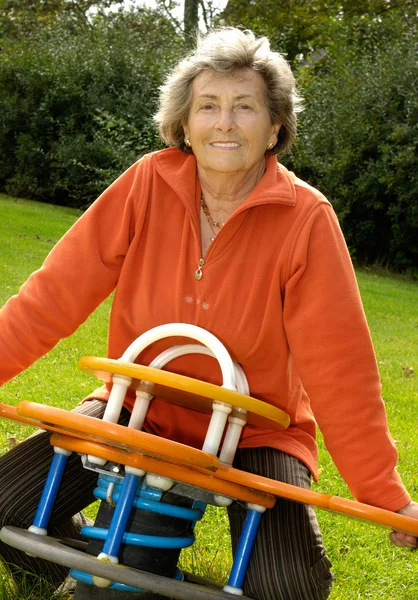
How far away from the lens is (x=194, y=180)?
9.85 ft

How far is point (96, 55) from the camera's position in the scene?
16.4 metres

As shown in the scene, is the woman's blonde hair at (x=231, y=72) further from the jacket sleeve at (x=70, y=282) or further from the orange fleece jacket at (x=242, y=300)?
the jacket sleeve at (x=70, y=282)

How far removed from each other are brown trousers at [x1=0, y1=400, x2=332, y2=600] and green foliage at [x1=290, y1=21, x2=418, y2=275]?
1049cm

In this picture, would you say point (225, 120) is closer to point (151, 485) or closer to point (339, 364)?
point (339, 364)

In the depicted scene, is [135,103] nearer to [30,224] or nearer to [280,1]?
[30,224]

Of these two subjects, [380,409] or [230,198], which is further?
[230,198]

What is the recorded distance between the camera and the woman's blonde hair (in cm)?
293

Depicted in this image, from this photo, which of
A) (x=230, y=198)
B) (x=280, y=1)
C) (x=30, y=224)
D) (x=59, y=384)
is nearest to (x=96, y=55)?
(x=30, y=224)

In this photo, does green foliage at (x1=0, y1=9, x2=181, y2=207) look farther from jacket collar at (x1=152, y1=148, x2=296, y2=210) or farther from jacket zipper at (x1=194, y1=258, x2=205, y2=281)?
jacket zipper at (x1=194, y1=258, x2=205, y2=281)

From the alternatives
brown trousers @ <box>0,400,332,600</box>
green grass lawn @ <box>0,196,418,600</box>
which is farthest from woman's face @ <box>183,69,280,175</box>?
green grass lawn @ <box>0,196,418,600</box>

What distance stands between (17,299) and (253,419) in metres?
0.88

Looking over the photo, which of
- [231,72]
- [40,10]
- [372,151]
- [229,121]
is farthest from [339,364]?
[40,10]

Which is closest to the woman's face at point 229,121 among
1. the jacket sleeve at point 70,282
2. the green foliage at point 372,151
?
the jacket sleeve at point 70,282

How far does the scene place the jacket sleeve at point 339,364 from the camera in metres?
2.64
